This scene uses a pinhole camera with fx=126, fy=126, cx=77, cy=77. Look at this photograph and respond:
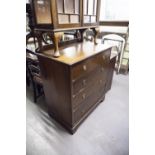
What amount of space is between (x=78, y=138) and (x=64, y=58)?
1025 mm

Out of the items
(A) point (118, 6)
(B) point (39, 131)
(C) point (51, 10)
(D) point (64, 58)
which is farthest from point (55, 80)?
(A) point (118, 6)

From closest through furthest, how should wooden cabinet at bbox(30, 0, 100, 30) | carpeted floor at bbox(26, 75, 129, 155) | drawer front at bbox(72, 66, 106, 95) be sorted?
wooden cabinet at bbox(30, 0, 100, 30) < drawer front at bbox(72, 66, 106, 95) < carpeted floor at bbox(26, 75, 129, 155)

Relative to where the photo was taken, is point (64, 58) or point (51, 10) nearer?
point (51, 10)

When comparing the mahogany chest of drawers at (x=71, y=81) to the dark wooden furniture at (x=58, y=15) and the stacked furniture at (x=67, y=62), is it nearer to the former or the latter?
the stacked furniture at (x=67, y=62)

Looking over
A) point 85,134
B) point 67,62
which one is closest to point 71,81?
point 67,62

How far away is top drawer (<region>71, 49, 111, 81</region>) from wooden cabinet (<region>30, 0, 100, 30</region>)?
1.35 feet

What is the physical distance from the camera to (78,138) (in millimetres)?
1587

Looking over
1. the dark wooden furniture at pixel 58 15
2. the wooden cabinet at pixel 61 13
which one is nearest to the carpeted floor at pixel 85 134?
the dark wooden furniture at pixel 58 15

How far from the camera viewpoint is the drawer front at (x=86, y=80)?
1327 millimetres

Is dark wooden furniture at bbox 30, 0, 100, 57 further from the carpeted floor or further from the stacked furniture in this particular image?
the carpeted floor

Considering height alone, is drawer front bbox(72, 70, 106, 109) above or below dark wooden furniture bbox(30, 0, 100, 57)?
below

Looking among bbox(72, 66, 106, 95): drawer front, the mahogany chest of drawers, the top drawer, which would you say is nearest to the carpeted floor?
the mahogany chest of drawers

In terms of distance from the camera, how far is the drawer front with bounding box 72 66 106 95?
1327mm
